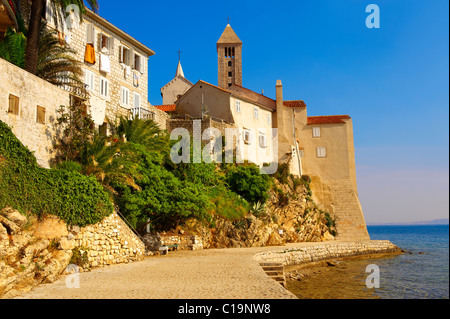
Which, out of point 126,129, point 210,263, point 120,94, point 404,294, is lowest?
point 404,294

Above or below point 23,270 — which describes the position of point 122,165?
above

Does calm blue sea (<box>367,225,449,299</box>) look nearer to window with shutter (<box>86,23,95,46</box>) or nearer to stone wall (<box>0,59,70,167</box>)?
stone wall (<box>0,59,70,167</box>)

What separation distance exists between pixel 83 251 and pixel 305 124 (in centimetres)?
3332

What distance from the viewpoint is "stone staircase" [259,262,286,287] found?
1802 centimetres

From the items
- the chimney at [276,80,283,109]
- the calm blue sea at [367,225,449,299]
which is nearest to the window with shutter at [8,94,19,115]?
the calm blue sea at [367,225,449,299]

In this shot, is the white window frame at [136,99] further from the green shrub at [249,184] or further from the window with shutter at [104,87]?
the green shrub at [249,184]

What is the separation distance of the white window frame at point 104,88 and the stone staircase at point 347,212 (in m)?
26.1

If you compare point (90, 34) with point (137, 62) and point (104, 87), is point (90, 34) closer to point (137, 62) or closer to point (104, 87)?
point (104, 87)

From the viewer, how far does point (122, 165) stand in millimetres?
19859

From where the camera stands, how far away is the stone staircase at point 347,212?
4116 cm

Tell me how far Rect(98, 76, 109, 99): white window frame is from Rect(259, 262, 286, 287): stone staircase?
645 inches

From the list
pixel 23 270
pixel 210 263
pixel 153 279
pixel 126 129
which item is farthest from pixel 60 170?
pixel 126 129

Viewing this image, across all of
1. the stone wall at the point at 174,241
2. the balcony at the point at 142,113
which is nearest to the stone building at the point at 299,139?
the balcony at the point at 142,113
